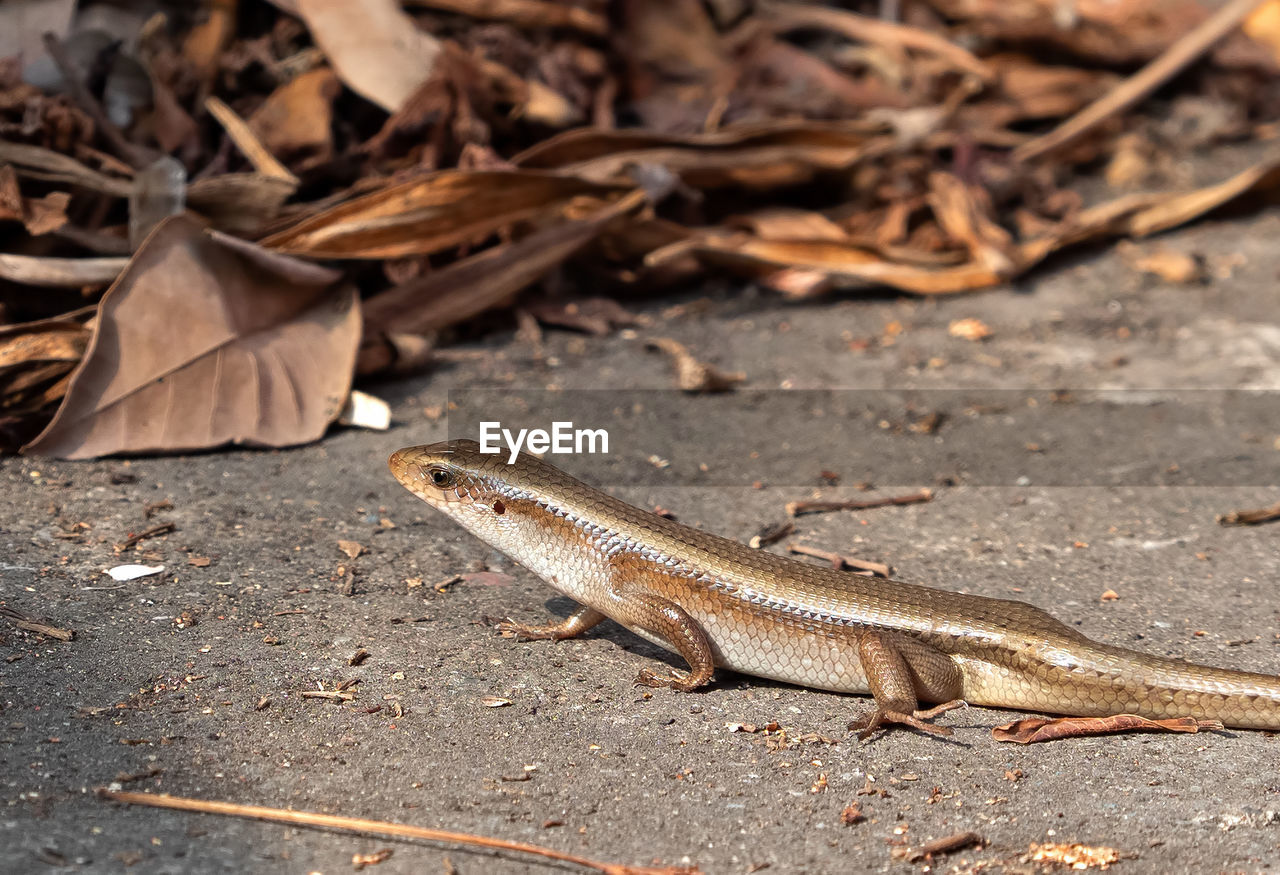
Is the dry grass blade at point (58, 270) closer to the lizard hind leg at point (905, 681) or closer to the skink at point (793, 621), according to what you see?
the skink at point (793, 621)

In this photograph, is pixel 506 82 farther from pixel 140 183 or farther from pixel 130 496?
pixel 130 496

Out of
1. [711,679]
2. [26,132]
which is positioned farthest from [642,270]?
[711,679]

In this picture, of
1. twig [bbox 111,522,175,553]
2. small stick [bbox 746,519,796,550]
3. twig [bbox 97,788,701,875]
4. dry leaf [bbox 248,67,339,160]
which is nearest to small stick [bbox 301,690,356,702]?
twig [bbox 97,788,701,875]

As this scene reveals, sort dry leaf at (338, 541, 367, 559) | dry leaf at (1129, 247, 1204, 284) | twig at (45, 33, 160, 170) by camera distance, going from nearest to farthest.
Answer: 1. dry leaf at (338, 541, 367, 559)
2. twig at (45, 33, 160, 170)
3. dry leaf at (1129, 247, 1204, 284)

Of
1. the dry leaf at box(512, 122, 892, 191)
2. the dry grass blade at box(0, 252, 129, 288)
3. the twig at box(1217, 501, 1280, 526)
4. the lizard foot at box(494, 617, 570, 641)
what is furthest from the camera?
the dry leaf at box(512, 122, 892, 191)

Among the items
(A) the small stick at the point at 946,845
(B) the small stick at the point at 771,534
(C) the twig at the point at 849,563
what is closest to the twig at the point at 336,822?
(A) the small stick at the point at 946,845

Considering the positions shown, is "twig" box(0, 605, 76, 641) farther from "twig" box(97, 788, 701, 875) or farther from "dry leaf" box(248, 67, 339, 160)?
"dry leaf" box(248, 67, 339, 160)
